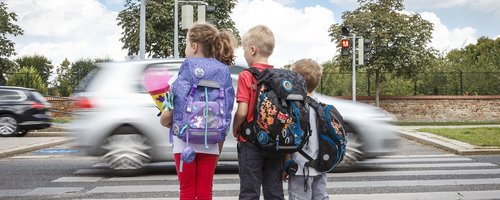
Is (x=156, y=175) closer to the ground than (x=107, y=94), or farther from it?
closer to the ground

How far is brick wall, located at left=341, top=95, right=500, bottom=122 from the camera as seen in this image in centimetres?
3058

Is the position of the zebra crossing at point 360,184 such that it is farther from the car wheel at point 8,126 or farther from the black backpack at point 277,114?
the car wheel at point 8,126

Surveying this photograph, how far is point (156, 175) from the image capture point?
885cm

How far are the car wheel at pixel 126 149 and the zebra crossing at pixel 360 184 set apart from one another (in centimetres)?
20

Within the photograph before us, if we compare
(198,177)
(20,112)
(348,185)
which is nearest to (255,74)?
(198,177)

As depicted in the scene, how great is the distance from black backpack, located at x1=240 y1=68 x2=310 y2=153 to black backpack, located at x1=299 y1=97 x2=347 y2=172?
0.26 m

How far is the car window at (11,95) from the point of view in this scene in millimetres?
19328

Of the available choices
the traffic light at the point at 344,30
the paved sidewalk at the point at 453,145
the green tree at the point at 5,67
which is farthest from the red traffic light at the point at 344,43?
the green tree at the point at 5,67

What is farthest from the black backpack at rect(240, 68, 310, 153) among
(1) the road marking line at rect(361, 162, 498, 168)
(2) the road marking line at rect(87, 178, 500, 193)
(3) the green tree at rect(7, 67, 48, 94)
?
(3) the green tree at rect(7, 67, 48, 94)

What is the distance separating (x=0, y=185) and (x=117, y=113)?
1.71 m

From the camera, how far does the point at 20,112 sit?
19.1 meters

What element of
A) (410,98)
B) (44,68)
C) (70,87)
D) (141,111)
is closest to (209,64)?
(141,111)

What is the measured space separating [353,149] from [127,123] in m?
3.12

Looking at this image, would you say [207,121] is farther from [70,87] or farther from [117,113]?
[70,87]
